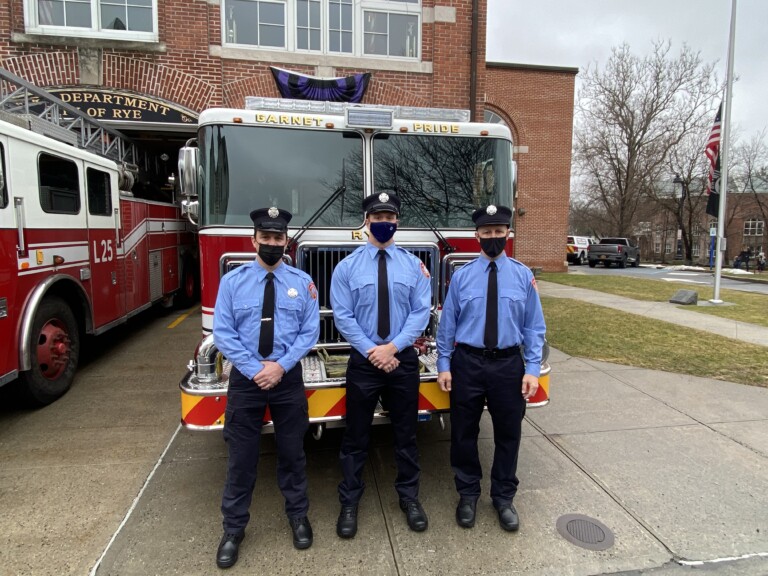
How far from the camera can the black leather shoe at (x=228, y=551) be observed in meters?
2.45

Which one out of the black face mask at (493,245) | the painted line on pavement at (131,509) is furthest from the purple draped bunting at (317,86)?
the black face mask at (493,245)

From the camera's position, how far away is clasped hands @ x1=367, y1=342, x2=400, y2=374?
2570mm

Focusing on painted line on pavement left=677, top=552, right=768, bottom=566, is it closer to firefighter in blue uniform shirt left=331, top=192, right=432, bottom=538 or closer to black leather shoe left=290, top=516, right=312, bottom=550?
firefighter in blue uniform shirt left=331, top=192, right=432, bottom=538

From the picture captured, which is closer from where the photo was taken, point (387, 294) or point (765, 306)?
point (387, 294)

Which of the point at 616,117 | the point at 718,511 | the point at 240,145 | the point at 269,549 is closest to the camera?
the point at 269,549

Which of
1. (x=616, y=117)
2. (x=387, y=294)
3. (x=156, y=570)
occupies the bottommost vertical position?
(x=156, y=570)

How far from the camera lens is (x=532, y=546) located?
2.65 meters

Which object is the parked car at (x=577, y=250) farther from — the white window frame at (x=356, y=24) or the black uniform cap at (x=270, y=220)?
the black uniform cap at (x=270, y=220)

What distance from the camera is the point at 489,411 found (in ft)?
9.14

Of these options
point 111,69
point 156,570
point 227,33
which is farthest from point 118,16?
point 156,570

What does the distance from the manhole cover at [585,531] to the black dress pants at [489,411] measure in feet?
1.15

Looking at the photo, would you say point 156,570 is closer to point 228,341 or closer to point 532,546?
point 228,341

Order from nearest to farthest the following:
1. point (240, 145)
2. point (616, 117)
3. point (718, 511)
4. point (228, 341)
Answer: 1. point (228, 341)
2. point (718, 511)
3. point (240, 145)
4. point (616, 117)

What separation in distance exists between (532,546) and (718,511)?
1276 mm
